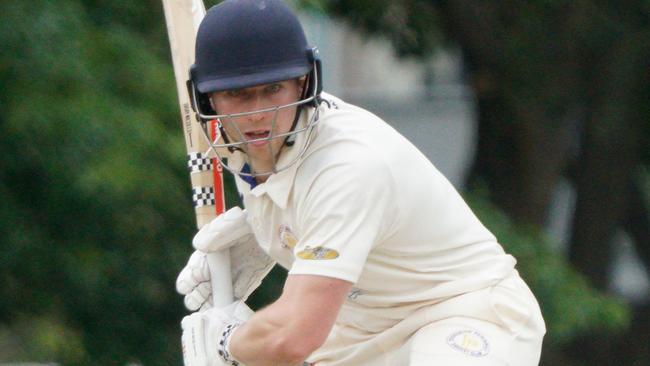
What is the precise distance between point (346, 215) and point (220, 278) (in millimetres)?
720

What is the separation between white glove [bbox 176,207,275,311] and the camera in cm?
369

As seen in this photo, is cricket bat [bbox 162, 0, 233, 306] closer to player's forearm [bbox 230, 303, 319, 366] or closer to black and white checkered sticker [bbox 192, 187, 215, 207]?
black and white checkered sticker [bbox 192, 187, 215, 207]

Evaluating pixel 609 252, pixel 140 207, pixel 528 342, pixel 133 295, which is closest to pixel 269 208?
pixel 528 342

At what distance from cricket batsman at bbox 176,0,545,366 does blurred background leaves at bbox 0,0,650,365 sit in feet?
5.26

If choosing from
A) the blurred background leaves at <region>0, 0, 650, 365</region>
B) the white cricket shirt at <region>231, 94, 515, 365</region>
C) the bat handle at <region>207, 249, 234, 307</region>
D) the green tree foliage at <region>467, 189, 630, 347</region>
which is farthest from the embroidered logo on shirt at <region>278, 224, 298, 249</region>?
the green tree foliage at <region>467, 189, 630, 347</region>

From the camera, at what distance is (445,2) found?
7.62 meters

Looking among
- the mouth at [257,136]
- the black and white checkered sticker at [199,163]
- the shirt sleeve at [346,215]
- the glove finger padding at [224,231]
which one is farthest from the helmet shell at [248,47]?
the black and white checkered sticker at [199,163]

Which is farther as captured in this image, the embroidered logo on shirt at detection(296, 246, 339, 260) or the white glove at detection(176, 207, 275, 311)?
the white glove at detection(176, 207, 275, 311)

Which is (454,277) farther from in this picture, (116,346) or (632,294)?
(632,294)

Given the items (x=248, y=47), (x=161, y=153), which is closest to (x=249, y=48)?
(x=248, y=47)

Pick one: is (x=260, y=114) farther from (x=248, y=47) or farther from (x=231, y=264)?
(x=231, y=264)

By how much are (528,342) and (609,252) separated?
5646 mm

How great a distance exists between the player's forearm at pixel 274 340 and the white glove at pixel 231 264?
0.45 meters

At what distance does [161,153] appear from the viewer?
16.7 ft
